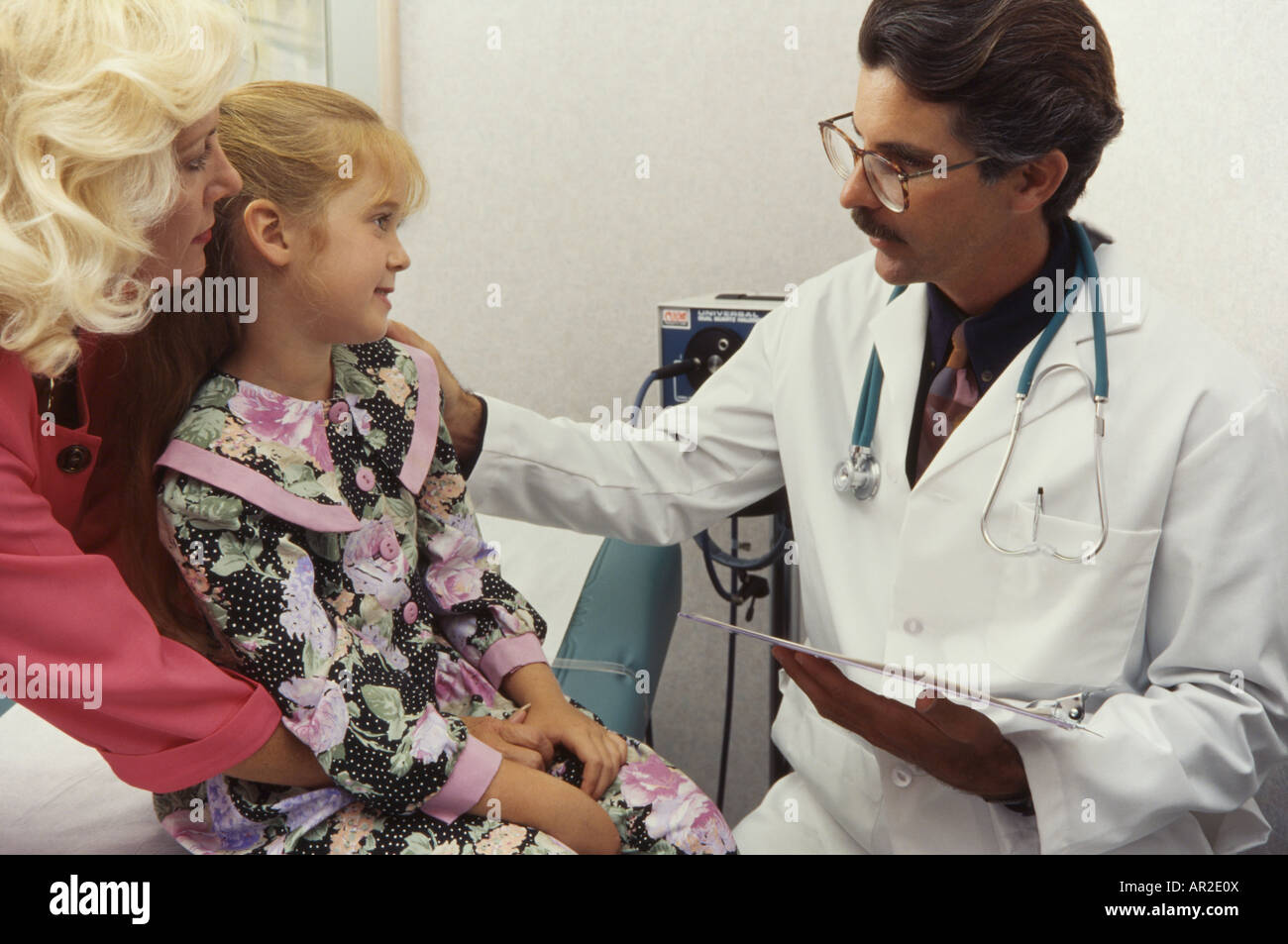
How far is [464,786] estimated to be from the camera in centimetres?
99

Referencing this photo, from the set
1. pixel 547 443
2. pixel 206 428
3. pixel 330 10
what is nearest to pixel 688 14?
pixel 330 10

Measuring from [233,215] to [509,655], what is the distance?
1.69 ft

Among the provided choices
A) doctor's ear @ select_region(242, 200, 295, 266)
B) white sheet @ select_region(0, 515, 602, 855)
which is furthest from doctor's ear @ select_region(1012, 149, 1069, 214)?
white sheet @ select_region(0, 515, 602, 855)

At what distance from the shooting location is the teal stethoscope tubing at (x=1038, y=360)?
1.14 meters

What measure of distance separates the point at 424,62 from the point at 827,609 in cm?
163

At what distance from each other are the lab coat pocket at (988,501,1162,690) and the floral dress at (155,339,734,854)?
0.36 meters

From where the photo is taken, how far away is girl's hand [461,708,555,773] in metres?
1.07
